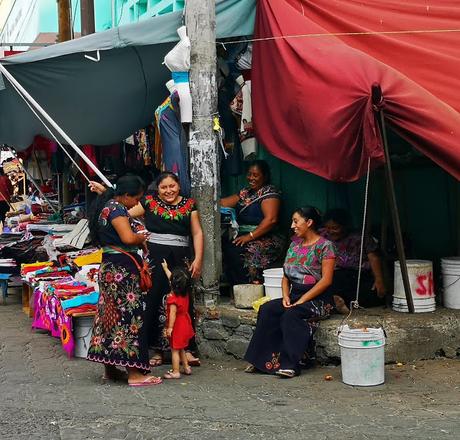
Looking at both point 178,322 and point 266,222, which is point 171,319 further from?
point 266,222

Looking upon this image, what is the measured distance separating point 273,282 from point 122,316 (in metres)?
1.59

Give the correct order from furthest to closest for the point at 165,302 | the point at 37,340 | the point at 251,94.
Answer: the point at 37,340 → the point at 251,94 → the point at 165,302

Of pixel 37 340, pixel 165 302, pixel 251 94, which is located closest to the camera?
pixel 165 302

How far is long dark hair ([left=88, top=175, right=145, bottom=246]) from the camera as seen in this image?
21.5 feet

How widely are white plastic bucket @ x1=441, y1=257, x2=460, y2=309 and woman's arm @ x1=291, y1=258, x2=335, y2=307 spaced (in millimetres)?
1156

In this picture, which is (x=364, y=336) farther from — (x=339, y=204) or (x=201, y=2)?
(x=201, y=2)

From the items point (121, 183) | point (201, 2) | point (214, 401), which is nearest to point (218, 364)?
point (214, 401)

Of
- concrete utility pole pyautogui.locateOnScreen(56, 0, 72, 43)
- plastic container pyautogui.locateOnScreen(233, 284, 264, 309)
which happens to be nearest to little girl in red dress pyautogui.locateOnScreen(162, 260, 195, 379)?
plastic container pyautogui.locateOnScreen(233, 284, 264, 309)

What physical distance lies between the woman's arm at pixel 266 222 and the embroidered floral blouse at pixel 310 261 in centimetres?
117

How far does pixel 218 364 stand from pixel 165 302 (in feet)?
2.27

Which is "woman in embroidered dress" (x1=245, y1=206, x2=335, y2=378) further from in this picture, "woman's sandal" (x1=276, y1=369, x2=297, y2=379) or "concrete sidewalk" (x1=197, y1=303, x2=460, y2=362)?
"concrete sidewalk" (x1=197, y1=303, x2=460, y2=362)

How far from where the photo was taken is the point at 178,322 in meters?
6.95

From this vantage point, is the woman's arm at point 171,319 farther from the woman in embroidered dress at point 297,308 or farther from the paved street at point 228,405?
the woman in embroidered dress at point 297,308

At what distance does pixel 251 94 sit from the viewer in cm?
813
